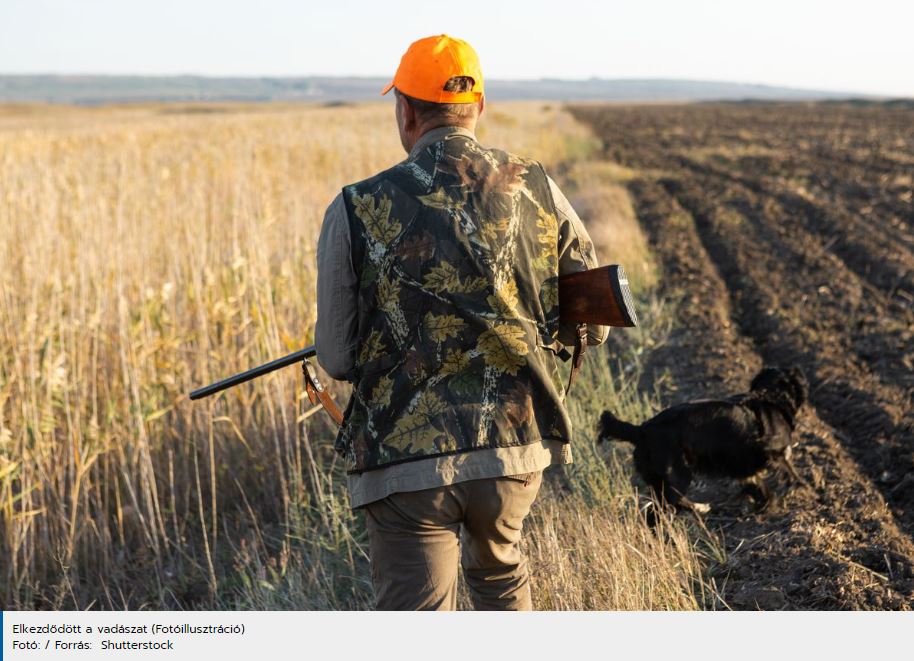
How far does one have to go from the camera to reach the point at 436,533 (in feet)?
6.72

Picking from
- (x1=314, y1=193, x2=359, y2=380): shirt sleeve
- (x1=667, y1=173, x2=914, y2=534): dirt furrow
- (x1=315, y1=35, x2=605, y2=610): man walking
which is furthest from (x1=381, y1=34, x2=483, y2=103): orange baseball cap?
(x1=667, y1=173, x2=914, y2=534): dirt furrow

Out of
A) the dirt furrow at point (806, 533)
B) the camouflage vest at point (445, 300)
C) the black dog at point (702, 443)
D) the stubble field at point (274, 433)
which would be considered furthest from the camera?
the black dog at point (702, 443)

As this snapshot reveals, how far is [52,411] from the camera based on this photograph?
4.02 meters

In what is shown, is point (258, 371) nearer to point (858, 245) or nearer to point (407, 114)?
point (407, 114)

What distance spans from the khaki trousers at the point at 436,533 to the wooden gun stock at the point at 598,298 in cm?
42

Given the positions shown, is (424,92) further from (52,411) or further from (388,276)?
(52,411)

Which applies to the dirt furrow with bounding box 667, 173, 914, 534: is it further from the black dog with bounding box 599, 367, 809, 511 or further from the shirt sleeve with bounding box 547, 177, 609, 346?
the shirt sleeve with bounding box 547, 177, 609, 346

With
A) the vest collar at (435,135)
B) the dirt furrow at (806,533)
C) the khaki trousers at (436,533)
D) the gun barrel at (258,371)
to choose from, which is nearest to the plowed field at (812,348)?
the dirt furrow at (806,533)

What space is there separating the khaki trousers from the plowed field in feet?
4.45

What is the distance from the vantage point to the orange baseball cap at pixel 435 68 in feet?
6.55

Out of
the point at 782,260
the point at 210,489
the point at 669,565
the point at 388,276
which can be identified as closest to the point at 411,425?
the point at 388,276

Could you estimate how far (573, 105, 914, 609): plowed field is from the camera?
3.20 metres

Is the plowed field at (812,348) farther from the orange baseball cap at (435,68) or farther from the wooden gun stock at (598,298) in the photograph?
the orange baseball cap at (435,68)

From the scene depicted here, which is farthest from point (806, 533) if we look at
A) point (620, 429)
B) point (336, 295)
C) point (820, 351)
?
point (820, 351)
